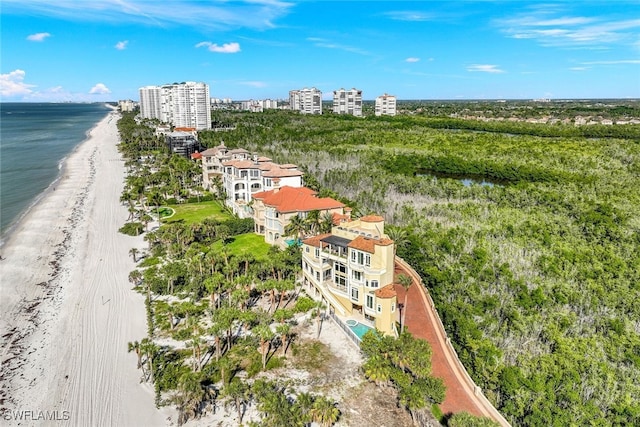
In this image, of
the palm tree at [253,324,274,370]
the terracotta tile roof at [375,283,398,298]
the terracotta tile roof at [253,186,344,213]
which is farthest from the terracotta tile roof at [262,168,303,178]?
the palm tree at [253,324,274,370]

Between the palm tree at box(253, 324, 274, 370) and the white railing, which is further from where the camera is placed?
the white railing

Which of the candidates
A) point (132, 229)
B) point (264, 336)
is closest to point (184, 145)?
point (132, 229)

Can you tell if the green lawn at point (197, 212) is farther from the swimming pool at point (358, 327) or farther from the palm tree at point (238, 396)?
the palm tree at point (238, 396)

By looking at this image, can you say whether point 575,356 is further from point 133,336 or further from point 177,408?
point 133,336

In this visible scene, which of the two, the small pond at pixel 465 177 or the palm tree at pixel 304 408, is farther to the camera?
the small pond at pixel 465 177

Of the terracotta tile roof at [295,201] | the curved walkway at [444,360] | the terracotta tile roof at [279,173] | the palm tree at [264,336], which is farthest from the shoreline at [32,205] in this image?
the curved walkway at [444,360]

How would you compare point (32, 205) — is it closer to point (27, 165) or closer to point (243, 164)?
point (243, 164)

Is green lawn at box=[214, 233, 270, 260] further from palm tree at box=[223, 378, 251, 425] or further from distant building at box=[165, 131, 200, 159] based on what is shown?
distant building at box=[165, 131, 200, 159]
